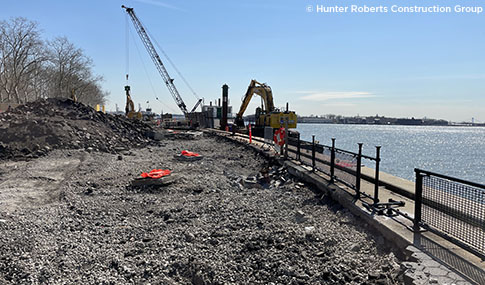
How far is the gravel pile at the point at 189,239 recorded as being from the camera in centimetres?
479

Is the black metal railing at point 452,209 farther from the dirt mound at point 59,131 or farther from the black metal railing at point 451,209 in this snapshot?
the dirt mound at point 59,131

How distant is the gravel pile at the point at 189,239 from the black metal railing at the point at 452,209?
0.85 metres

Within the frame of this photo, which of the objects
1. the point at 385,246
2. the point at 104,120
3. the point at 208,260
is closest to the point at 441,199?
the point at 385,246

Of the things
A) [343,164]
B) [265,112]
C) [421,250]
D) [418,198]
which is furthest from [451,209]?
[265,112]

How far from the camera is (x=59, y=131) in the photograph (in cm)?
1802

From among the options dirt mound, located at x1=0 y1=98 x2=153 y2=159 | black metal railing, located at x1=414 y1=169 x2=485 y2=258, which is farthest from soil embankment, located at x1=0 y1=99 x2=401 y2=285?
dirt mound, located at x1=0 y1=98 x2=153 y2=159

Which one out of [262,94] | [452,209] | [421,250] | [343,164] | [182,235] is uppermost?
[262,94]

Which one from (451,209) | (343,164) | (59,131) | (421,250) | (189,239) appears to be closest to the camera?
(421,250)

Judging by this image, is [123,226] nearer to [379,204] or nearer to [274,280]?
[274,280]

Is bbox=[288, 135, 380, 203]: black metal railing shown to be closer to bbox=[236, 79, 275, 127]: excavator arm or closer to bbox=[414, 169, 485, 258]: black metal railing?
bbox=[414, 169, 485, 258]: black metal railing

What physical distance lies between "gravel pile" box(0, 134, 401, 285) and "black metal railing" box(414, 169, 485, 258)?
849 millimetres

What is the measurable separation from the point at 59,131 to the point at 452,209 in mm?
18817

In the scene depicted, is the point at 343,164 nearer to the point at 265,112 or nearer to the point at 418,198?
the point at 418,198

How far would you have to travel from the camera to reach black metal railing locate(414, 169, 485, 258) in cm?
432
